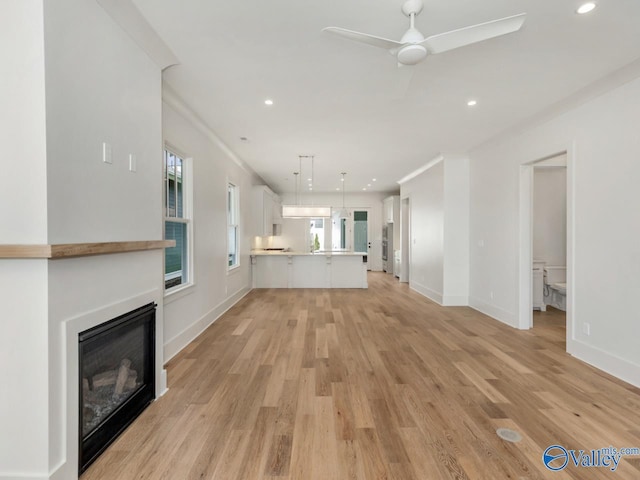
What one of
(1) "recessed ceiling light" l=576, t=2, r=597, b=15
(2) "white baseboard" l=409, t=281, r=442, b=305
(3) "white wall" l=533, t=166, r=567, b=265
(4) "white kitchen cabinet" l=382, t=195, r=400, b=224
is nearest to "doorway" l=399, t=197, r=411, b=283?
(4) "white kitchen cabinet" l=382, t=195, r=400, b=224

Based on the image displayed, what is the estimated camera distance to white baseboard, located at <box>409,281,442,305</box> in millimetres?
5762

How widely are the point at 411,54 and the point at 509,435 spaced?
8.05 ft

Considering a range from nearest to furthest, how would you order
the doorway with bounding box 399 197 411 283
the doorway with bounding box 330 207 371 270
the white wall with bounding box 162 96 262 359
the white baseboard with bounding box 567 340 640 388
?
the white baseboard with bounding box 567 340 640 388, the white wall with bounding box 162 96 262 359, the doorway with bounding box 399 197 411 283, the doorway with bounding box 330 207 371 270

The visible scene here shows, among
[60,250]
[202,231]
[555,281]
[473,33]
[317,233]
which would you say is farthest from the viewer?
[317,233]

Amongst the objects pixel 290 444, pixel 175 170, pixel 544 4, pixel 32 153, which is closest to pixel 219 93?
pixel 175 170

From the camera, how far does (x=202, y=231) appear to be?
13.2 feet

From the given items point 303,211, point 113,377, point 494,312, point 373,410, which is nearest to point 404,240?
point 303,211

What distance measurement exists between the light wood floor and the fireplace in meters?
0.10

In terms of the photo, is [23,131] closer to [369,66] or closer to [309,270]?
[369,66]

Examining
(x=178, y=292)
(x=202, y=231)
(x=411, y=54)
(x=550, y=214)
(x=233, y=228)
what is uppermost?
(x=411, y=54)

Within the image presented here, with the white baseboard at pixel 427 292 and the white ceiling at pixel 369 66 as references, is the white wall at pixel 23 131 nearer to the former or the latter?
the white ceiling at pixel 369 66

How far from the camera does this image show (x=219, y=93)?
3105 millimetres

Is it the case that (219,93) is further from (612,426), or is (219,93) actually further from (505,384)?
(612,426)

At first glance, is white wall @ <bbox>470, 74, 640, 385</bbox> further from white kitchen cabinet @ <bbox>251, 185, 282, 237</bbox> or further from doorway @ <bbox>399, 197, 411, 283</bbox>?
white kitchen cabinet @ <bbox>251, 185, 282, 237</bbox>
